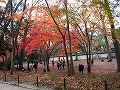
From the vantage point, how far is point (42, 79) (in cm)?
2130

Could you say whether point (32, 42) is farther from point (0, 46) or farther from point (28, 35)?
point (0, 46)

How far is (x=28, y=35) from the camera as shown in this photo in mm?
36156

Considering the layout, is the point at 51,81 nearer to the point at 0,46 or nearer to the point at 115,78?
the point at 115,78

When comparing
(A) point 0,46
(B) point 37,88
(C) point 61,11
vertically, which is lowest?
(B) point 37,88

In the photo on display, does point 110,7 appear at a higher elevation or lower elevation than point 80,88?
higher

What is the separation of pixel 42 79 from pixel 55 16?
636 cm

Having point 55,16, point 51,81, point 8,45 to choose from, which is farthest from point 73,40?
point 51,81

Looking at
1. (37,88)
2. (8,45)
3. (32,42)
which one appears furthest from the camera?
(8,45)

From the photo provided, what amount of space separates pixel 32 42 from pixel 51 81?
1549cm

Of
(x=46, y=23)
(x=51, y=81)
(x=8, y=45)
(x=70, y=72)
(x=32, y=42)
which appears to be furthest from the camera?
(x=8, y=45)

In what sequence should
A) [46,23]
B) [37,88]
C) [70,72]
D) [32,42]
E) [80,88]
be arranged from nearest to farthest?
[80,88] < [37,88] < [70,72] < [46,23] < [32,42]

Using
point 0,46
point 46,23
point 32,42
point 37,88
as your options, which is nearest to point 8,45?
point 0,46

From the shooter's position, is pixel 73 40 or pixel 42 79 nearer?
pixel 42 79

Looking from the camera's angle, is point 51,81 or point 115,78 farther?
point 51,81
